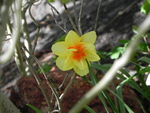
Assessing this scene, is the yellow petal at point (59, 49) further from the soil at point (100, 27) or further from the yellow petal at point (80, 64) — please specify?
the soil at point (100, 27)

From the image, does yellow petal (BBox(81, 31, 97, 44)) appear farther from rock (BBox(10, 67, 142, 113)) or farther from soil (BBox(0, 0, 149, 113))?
soil (BBox(0, 0, 149, 113))

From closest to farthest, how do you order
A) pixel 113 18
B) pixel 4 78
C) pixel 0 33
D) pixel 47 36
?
pixel 0 33, pixel 4 78, pixel 113 18, pixel 47 36

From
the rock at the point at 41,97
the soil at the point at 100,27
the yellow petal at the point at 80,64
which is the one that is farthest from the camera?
the soil at the point at 100,27

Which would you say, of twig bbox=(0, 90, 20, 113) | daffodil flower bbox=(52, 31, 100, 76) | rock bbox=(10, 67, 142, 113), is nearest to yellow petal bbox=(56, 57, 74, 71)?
daffodil flower bbox=(52, 31, 100, 76)

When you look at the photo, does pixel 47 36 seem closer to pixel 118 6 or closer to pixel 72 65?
pixel 118 6

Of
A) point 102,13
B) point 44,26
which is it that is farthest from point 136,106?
point 44,26

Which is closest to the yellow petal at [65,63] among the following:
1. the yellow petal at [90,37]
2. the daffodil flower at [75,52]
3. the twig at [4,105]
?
the daffodil flower at [75,52]

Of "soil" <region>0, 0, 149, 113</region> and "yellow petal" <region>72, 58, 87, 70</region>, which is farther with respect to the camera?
"soil" <region>0, 0, 149, 113</region>

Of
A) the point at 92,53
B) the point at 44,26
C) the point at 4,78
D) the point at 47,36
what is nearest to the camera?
the point at 92,53

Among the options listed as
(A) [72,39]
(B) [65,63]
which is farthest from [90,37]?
(B) [65,63]
